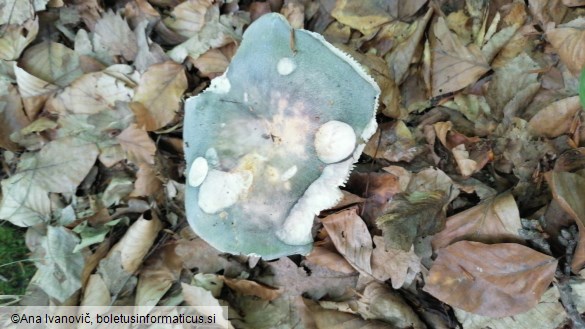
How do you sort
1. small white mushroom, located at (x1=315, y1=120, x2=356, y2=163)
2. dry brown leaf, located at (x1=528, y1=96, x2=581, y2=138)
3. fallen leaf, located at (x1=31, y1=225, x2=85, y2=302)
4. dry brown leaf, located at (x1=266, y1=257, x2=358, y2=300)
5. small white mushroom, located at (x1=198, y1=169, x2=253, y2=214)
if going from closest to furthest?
1. small white mushroom, located at (x1=315, y1=120, x2=356, y2=163)
2. small white mushroom, located at (x1=198, y1=169, x2=253, y2=214)
3. dry brown leaf, located at (x1=528, y1=96, x2=581, y2=138)
4. dry brown leaf, located at (x1=266, y1=257, x2=358, y2=300)
5. fallen leaf, located at (x1=31, y1=225, x2=85, y2=302)

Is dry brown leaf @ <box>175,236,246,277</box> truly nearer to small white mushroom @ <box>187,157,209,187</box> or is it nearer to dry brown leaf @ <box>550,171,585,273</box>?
small white mushroom @ <box>187,157,209,187</box>

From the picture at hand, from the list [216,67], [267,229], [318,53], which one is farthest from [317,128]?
[216,67]

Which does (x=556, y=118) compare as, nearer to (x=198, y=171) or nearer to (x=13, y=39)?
(x=198, y=171)

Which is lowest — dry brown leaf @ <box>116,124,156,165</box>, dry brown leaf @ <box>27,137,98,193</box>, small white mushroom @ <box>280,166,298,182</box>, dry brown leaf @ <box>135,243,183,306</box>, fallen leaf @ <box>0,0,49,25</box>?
dry brown leaf @ <box>135,243,183,306</box>

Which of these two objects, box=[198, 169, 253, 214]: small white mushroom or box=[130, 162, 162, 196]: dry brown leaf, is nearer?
box=[198, 169, 253, 214]: small white mushroom

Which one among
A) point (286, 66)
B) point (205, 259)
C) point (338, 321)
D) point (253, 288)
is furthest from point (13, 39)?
point (338, 321)

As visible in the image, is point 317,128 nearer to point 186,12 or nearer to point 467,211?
point 467,211

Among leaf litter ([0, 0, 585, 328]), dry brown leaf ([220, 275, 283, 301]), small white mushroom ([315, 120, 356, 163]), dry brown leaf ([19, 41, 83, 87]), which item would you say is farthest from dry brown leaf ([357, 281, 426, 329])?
dry brown leaf ([19, 41, 83, 87])
